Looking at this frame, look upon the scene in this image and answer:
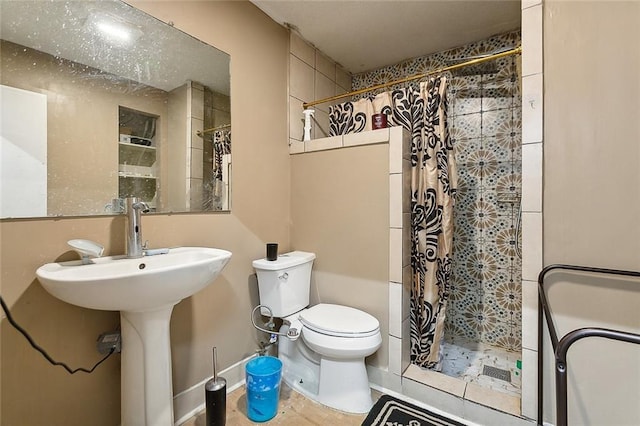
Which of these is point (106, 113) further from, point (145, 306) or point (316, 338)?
point (316, 338)

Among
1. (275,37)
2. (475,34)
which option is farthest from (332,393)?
(475,34)

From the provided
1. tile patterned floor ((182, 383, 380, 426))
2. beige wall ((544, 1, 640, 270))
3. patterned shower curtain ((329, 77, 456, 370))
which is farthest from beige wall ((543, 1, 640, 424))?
tile patterned floor ((182, 383, 380, 426))

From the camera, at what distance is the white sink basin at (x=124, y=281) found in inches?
33.6

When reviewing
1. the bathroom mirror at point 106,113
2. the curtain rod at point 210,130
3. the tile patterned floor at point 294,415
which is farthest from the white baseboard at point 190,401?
the curtain rod at point 210,130

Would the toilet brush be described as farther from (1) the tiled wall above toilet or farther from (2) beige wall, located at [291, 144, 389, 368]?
(1) the tiled wall above toilet

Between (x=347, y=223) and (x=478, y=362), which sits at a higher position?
(x=347, y=223)

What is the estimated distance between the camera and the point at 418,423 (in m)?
1.39

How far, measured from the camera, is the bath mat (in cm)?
139

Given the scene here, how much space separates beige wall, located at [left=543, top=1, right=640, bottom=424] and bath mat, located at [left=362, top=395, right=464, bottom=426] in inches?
18.7

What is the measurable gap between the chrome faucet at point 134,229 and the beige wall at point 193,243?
9 centimetres

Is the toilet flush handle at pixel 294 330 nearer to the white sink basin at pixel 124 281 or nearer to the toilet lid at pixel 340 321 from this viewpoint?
the toilet lid at pixel 340 321

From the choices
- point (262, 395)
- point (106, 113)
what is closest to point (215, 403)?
point (262, 395)

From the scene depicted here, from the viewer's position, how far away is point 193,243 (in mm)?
1468

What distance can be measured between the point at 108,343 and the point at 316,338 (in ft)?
3.01
